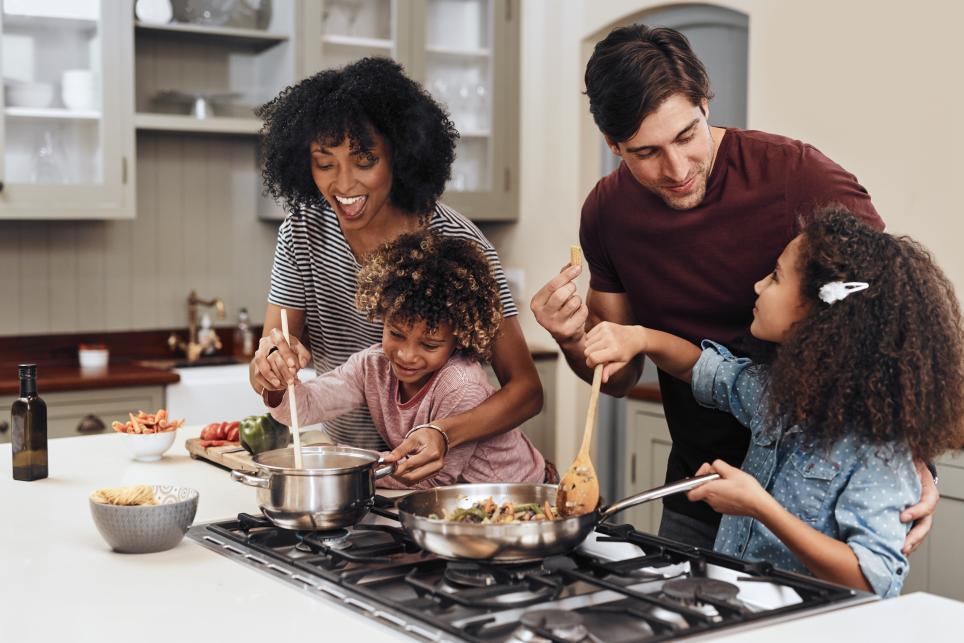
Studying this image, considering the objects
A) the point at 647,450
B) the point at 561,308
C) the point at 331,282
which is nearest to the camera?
the point at 561,308

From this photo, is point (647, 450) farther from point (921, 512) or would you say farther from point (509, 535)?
point (509, 535)

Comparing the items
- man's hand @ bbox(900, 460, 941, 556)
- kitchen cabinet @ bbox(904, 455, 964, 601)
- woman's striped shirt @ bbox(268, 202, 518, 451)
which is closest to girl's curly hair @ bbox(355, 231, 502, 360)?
woman's striped shirt @ bbox(268, 202, 518, 451)

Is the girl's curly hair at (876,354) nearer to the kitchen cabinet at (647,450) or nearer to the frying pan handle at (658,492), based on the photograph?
the frying pan handle at (658,492)

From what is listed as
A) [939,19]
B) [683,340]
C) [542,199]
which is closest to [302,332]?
[683,340]

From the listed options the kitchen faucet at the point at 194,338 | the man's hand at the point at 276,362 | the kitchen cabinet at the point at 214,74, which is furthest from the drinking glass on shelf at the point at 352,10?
the man's hand at the point at 276,362

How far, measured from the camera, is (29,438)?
6.66 ft

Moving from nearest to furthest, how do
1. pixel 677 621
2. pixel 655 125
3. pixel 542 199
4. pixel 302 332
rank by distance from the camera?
pixel 677 621 < pixel 655 125 < pixel 302 332 < pixel 542 199

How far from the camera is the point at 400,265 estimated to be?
82.1 inches

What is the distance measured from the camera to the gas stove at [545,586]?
120cm

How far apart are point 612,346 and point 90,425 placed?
2450 mm

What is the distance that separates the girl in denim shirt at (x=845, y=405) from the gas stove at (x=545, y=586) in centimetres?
12

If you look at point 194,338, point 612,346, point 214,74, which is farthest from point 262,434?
point 214,74

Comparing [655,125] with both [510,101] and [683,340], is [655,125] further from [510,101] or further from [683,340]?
[510,101]

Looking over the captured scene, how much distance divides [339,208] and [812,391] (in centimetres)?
101
